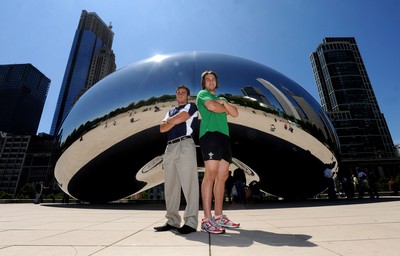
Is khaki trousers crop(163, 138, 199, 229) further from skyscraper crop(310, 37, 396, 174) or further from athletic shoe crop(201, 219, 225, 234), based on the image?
skyscraper crop(310, 37, 396, 174)

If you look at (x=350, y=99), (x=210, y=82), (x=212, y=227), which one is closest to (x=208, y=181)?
(x=212, y=227)

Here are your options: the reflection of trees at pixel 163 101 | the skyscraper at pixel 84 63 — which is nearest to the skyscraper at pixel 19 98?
the skyscraper at pixel 84 63

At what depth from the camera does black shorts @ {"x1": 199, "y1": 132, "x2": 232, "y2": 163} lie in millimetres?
2725

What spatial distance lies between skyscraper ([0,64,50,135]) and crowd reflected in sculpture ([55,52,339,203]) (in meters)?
171

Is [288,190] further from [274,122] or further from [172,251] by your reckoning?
[172,251]

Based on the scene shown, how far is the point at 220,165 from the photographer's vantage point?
9.44 feet

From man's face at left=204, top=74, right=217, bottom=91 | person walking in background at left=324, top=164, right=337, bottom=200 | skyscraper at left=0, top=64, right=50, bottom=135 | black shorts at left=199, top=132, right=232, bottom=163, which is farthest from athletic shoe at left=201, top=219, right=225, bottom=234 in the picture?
skyscraper at left=0, top=64, right=50, bottom=135

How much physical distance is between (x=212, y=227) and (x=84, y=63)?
633ft

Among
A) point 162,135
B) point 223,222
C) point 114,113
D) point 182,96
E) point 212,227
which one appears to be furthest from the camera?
point 162,135

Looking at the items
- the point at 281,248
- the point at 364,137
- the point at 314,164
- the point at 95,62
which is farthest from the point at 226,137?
the point at 95,62

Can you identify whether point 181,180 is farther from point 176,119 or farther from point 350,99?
point 350,99

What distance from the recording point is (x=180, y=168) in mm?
2648

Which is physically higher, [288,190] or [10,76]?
[10,76]

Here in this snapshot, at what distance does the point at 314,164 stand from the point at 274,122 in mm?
1982
